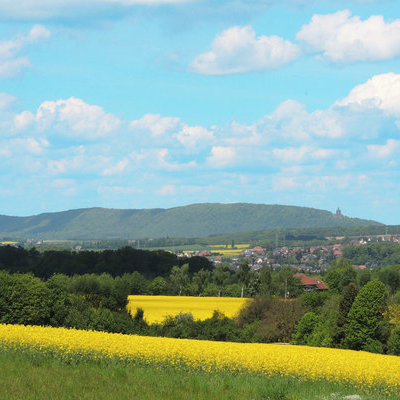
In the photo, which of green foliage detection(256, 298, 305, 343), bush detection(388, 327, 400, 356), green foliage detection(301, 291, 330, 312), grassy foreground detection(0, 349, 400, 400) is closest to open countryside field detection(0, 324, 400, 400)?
grassy foreground detection(0, 349, 400, 400)

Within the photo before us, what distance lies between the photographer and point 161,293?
450 ft

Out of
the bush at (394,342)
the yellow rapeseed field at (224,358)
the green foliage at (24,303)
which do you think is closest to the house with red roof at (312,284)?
the bush at (394,342)

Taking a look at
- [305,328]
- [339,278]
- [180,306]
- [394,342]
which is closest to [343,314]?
[305,328]

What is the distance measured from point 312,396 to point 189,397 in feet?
12.7

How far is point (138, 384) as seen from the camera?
2352cm

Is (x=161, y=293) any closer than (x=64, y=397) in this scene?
No

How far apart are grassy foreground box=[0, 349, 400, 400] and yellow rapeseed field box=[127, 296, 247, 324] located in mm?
51611

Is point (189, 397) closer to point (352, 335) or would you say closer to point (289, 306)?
point (352, 335)

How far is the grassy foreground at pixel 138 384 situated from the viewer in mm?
21516

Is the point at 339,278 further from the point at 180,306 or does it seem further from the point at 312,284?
the point at 180,306

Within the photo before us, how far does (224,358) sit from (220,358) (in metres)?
0.18

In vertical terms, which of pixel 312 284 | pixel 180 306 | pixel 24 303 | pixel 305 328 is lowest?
pixel 312 284

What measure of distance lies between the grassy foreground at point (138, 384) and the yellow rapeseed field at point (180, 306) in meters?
51.6

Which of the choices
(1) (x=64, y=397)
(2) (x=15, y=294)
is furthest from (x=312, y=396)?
(2) (x=15, y=294)
